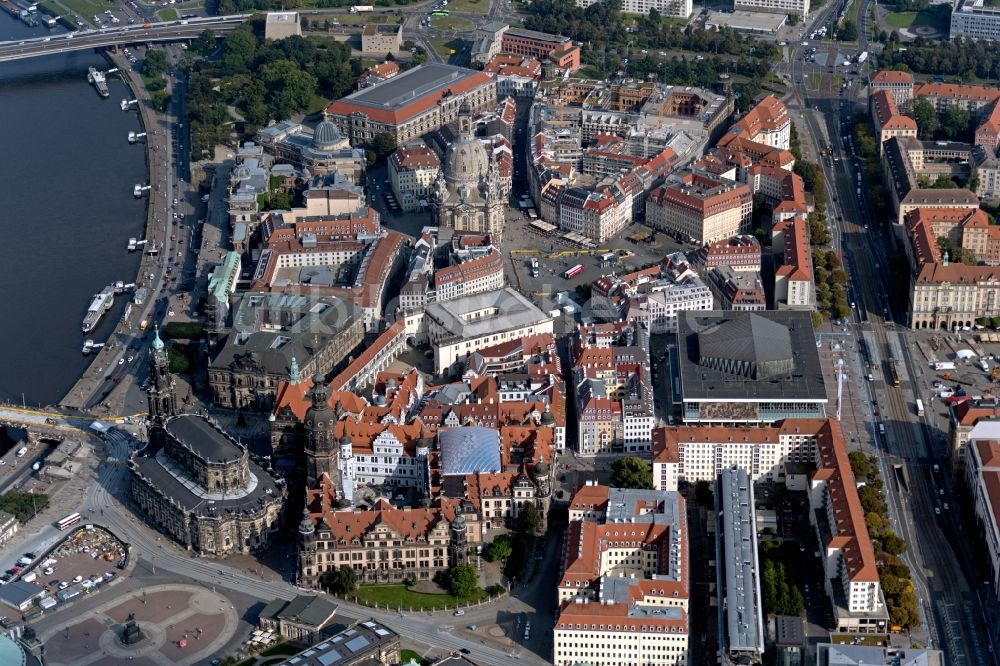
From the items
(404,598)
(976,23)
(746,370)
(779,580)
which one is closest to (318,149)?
(746,370)

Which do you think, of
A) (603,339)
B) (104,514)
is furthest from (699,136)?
(104,514)

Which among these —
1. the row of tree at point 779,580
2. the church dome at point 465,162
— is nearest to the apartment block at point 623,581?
the row of tree at point 779,580

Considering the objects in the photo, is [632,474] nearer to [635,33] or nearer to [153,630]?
[153,630]

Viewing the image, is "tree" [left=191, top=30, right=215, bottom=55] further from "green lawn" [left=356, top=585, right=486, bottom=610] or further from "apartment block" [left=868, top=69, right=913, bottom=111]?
"green lawn" [left=356, top=585, right=486, bottom=610]

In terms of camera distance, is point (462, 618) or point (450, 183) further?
point (450, 183)

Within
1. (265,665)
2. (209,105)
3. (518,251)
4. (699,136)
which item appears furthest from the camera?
(209,105)

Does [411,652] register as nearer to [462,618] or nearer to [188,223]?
[462,618]
